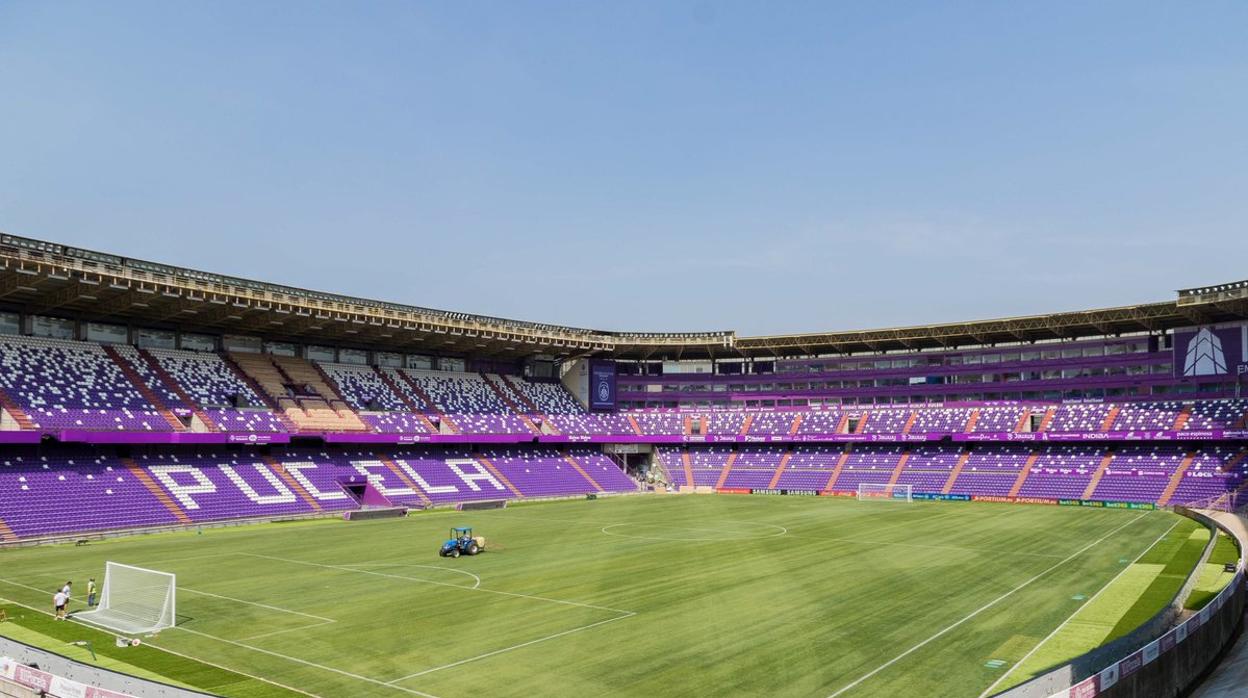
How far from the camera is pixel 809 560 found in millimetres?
42031

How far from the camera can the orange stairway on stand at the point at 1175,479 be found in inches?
2849

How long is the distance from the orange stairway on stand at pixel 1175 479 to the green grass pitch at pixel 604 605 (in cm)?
2006

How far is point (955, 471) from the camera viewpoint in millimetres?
87625

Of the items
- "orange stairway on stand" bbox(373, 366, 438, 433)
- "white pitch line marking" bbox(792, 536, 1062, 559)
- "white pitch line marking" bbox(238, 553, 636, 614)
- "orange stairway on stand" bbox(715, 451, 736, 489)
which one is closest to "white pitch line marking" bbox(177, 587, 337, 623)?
"white pitch line marking" bbox(238, 553, 636, 614)

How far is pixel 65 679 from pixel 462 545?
25838mm

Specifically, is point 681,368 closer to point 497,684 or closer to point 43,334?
point 43,334

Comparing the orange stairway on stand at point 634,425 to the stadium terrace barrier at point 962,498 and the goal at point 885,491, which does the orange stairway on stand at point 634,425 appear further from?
the goal at point 885,491

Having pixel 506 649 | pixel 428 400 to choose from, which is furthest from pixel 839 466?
pixel 506 649

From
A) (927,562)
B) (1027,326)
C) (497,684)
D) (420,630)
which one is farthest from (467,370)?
(497,684)

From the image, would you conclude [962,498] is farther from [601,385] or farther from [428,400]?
[428,400]

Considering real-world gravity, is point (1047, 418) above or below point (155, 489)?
below

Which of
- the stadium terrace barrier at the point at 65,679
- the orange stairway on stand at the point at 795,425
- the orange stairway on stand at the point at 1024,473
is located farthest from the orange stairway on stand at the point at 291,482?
the orange stairway on stand at the point at 1024,473

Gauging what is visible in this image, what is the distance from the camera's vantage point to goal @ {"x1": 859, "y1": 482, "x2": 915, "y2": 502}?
8531 cm

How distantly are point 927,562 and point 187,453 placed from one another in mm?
52980
